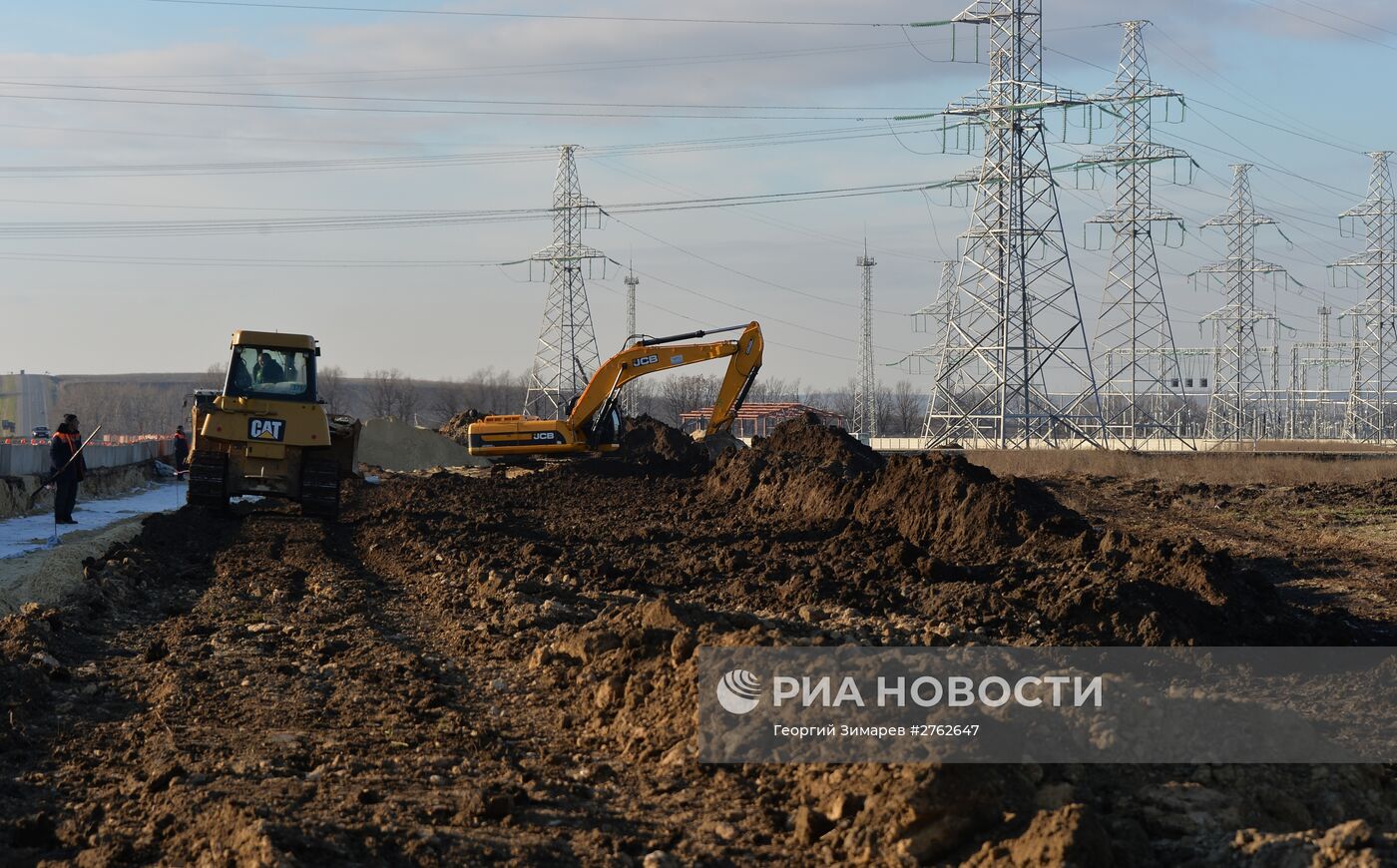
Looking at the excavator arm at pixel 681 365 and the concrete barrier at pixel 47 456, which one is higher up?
the excavator arm at pixel 681 365

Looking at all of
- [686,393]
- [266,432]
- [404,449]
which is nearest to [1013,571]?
[266,432]

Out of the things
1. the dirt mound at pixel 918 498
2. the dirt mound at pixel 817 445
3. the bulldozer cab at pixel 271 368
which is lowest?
the dirt mound at pixel 918 498

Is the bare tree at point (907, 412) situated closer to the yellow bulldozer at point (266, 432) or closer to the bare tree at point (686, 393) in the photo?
the bare tree at point (686, 393)

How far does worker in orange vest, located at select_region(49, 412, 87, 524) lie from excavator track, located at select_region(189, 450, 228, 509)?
2592 millimetres

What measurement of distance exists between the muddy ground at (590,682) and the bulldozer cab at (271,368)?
204cm

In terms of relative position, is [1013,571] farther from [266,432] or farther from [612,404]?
[612,404]

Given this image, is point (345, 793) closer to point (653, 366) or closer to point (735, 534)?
point (735, 534)

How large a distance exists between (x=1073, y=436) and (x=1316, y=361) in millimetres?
68580

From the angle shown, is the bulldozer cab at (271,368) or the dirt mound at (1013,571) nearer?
the dirt mound at (1013,571)

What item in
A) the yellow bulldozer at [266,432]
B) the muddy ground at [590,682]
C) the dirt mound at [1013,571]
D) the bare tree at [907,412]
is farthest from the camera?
the bare tree at [907,412]

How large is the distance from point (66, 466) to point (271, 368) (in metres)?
3.87

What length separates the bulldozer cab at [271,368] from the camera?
21.0m

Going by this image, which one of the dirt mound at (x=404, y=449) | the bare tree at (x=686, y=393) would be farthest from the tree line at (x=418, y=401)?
the dirt mound at (x=404, y=449)

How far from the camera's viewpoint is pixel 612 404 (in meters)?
29.2
